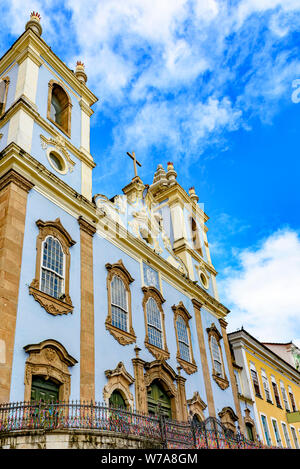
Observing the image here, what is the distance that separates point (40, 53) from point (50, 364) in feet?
41.5

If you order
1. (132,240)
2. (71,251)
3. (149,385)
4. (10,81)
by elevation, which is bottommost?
(149,385)

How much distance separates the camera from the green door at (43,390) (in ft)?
38.9

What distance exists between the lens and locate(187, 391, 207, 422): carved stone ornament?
18500mm

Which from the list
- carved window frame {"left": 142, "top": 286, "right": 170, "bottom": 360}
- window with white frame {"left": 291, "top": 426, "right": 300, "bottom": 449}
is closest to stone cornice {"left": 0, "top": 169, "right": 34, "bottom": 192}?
carved window frame {"left": 142, "top": 286, "right": 170, "bottom": 360}

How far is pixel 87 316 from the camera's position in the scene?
47.7 ft

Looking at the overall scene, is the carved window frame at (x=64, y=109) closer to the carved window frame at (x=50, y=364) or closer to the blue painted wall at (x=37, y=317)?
the blue painted wall at (x=37, y=317)

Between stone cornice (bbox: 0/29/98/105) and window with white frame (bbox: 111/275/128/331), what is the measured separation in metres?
9.05

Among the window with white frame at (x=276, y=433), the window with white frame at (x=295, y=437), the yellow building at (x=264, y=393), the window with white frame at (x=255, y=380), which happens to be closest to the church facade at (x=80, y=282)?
the yellow building at (x=264, y=393)

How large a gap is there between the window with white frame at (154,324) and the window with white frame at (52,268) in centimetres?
500

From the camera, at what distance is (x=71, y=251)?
50.1 ft

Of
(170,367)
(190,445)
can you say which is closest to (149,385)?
(170,367)

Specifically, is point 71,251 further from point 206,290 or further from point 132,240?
point 206,290

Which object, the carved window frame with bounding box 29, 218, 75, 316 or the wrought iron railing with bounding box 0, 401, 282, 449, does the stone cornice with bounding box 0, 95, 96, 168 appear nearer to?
the carved window frame with bounding box 29, 218, 75, 316
